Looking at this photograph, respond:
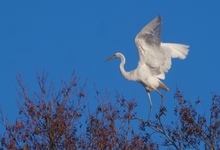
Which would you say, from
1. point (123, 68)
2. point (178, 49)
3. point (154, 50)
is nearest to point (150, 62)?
point (154, 50)

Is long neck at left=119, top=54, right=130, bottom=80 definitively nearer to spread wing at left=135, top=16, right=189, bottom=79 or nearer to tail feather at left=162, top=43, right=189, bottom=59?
spread wing at left=135, top=16, right=189, bottom=79

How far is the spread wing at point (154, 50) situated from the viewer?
1997 centimetres

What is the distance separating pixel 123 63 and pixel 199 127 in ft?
14.0

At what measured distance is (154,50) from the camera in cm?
2067

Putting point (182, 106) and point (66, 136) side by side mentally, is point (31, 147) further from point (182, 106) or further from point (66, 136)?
point (182, 106)

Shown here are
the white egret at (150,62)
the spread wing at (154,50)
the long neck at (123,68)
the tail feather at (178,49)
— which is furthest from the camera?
the tail feather at (178,49)

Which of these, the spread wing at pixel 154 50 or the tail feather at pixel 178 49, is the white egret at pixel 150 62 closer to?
the spread wing at pixel 154 50

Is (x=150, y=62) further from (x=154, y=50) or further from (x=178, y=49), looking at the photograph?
(x=178, y=49)

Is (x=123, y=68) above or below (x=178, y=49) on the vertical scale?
below

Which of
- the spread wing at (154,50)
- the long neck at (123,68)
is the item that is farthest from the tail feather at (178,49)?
the long neck at (123,68)

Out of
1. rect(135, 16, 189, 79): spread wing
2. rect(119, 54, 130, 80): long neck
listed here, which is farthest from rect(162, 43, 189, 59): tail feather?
rect(119, 54, 130, 80): long neck

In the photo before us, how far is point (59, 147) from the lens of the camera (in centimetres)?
1323

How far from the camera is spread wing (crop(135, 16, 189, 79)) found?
19969mm

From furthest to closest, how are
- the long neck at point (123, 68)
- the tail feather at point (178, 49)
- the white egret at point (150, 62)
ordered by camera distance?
the tail feather at point (178, 49)
the long neck at point (123, 68)
the white egret at point (150, 62)
